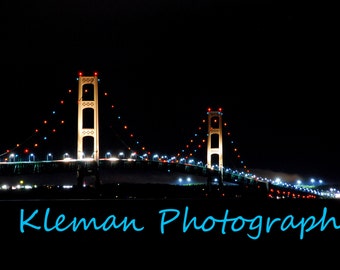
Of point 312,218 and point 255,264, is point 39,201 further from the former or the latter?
point 312,218

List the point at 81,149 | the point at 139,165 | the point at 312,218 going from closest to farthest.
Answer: the point at 312,218
the point at 81,149
the point at 139,165

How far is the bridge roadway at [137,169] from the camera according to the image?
42.9 meters

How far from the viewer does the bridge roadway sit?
4288 cm

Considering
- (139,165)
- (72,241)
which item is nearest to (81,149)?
(139,165)

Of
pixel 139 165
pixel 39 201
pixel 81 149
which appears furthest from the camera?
pixel 139 165

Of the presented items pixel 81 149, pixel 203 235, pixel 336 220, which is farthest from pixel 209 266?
pixel 81 149

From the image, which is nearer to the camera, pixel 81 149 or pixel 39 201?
pixel 39 201

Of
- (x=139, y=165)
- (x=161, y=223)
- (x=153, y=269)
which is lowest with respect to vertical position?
→ (x=153, y=269)

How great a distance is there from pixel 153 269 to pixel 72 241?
0.89 m

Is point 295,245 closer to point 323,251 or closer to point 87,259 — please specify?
point 323,251

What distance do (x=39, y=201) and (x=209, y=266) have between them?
1902 mm

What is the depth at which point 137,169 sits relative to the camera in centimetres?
5156

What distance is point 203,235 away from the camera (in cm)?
659

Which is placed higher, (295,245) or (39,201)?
(39,201)
